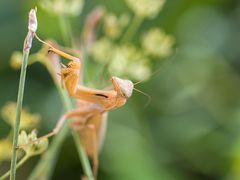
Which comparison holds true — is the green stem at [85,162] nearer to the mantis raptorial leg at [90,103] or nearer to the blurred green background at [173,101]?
the mantis raptorial leg at [90,103]

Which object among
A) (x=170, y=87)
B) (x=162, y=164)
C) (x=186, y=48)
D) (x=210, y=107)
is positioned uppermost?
(x=186, y=48)

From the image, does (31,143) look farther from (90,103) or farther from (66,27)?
(66,27)

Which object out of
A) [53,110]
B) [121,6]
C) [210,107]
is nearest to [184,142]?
[210,107]

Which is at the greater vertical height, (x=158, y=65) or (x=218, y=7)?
(x=218, y=7)

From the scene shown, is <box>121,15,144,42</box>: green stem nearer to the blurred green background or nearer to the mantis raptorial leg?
the blurred green background

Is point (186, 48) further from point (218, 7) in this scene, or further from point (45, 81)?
point (45, 81)

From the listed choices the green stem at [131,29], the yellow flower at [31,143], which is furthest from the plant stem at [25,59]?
the green stem at [131,29]

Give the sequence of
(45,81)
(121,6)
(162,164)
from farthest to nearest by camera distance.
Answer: (121,6) < (45,81) < (162,164)

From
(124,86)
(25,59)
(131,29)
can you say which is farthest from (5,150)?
(131,29)
